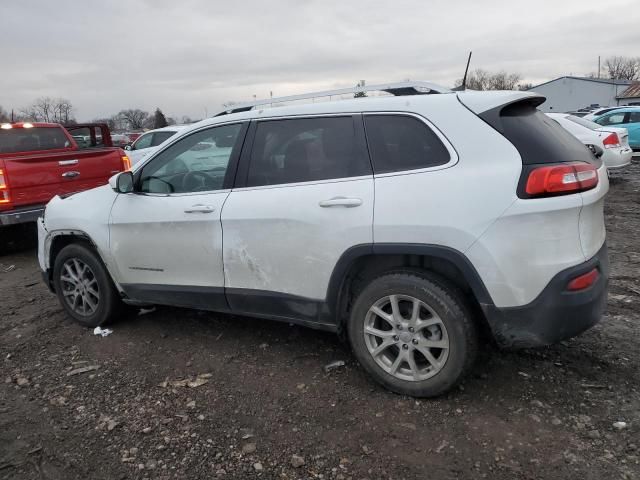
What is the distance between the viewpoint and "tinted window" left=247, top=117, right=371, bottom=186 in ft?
10.5

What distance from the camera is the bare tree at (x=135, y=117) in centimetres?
7716

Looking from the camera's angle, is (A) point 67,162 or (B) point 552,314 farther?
(A) point 67,162

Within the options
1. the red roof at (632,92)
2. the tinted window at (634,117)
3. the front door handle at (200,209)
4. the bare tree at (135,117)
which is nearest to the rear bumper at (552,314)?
the front door handle at (200,209)

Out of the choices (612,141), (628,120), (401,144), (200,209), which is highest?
(628,120)

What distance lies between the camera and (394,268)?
3057 millimetres

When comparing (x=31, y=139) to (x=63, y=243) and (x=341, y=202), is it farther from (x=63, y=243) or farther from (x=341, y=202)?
(x=341, y=202)

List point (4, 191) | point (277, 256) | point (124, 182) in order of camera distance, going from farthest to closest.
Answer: point (4, 191) → point (124, 182) → point (277, 256)

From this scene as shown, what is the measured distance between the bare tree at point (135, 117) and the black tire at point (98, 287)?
252ft

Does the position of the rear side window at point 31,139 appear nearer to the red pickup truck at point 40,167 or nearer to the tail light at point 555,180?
the red pickup truck at point 40,167

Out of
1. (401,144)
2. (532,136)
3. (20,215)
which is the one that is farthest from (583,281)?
(20,215)

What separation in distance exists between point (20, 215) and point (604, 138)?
1115cm

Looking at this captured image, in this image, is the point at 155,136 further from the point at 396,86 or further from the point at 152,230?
the point at 396,86

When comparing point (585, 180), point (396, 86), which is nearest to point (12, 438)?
point (396, 86)

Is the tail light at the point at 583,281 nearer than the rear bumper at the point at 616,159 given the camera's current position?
Yes
